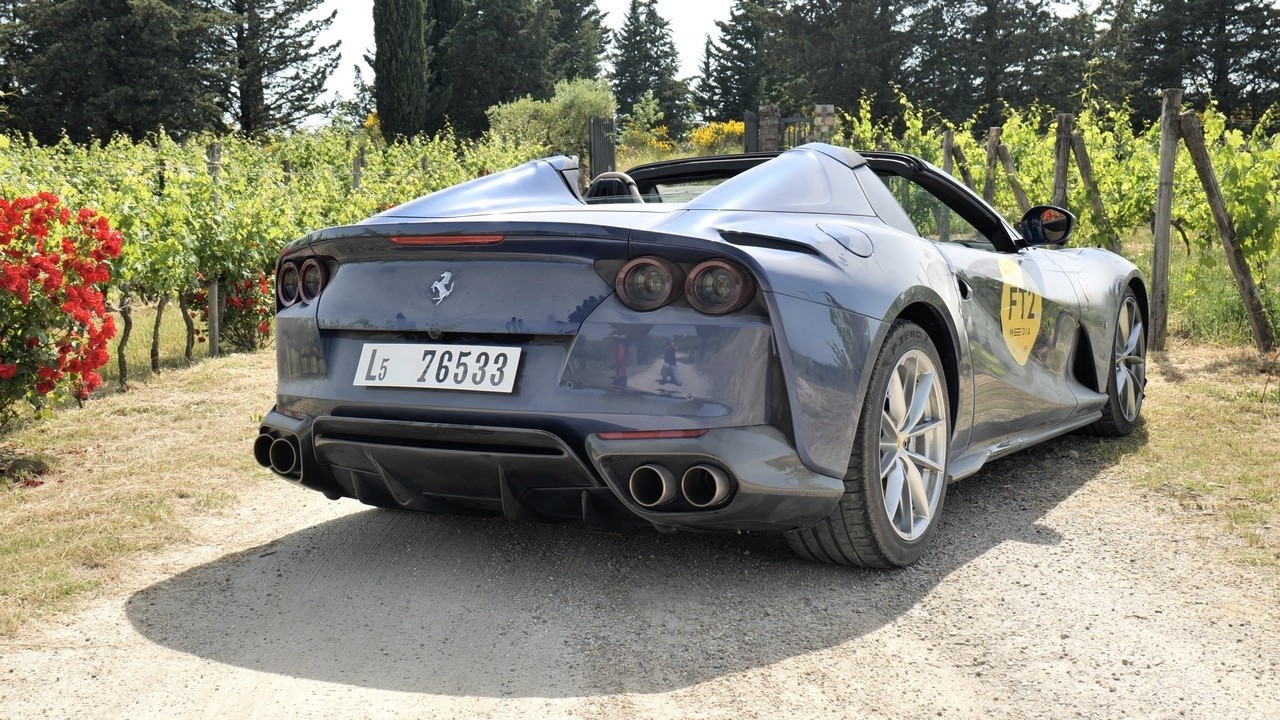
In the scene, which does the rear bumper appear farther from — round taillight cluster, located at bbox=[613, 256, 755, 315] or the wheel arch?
the wheel arch

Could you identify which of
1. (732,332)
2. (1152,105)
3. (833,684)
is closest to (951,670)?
(833,684)

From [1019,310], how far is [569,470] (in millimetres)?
2233

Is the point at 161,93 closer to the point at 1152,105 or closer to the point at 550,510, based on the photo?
the point at 1152,105

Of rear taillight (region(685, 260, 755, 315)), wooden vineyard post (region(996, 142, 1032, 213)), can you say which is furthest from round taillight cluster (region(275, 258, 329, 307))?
wooden vineyard post (region(996, 142, 1032, 213))

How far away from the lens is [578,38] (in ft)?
221

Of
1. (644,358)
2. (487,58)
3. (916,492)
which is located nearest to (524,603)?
(644,358)

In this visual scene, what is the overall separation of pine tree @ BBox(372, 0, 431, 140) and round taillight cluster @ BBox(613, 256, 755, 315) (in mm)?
45449

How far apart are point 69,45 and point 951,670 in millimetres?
47076

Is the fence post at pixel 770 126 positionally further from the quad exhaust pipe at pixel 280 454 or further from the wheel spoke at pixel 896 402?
the quad exhaust pipe at pixel 280 454

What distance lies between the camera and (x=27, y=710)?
9.07 ft

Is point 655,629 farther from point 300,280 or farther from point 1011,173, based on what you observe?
point 1011,173

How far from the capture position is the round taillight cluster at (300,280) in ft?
12.1

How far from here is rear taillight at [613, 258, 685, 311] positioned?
10.2 feet

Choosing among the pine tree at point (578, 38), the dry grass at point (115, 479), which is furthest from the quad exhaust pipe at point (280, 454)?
the pine tree at point (578, 38)
